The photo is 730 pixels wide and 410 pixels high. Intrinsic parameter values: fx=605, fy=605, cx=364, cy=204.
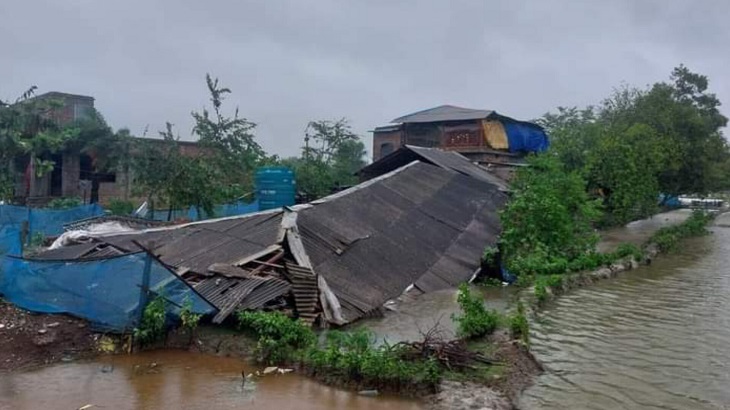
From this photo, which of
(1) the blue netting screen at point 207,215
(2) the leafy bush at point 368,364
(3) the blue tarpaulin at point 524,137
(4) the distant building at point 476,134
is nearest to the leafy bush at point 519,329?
(2) the leafy bush at point 368,364

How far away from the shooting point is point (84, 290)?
890cm

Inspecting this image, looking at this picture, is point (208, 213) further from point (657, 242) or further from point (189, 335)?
point (657, 242)

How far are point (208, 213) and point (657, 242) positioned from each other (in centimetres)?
1562

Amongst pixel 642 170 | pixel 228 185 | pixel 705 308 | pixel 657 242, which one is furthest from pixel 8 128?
pixel 642 170

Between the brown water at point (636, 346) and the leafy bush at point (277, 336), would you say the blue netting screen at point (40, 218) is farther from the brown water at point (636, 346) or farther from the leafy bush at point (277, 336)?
the brown water at point (636, 346)

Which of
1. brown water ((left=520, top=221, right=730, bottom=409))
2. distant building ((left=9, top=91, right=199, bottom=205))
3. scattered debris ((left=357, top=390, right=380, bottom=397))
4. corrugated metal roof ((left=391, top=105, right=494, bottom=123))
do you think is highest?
corrugated metal roof ((left=391, top=105, right=494, bottom=123))

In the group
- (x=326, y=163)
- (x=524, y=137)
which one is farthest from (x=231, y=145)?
(x=524, y=137)

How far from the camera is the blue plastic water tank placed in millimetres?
19109

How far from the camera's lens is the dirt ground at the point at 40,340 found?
8094mm

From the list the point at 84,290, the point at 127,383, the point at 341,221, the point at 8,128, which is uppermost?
the point at 8,128

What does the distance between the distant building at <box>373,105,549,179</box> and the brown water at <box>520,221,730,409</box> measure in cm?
1574

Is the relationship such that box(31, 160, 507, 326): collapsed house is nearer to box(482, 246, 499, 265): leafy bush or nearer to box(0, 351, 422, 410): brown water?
box(482, 246, 499, 265): leafy bush

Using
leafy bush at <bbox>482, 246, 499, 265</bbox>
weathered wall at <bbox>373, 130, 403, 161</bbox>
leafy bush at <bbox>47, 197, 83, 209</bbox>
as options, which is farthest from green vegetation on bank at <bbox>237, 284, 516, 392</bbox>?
weathered wall at <bbox>373, 130, 403, 161</bbox>

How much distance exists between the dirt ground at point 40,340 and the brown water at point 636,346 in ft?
20.0
